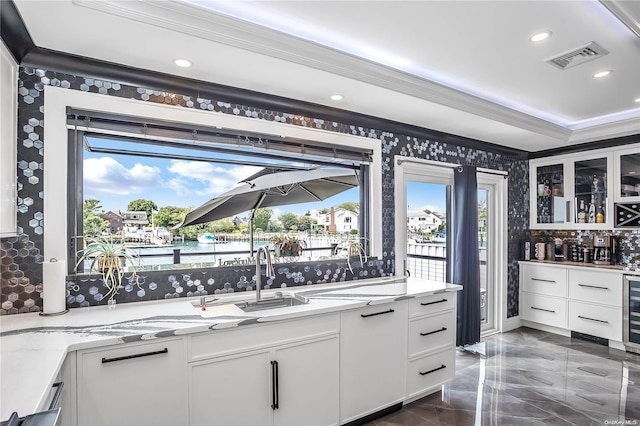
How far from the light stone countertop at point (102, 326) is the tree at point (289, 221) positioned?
521mm

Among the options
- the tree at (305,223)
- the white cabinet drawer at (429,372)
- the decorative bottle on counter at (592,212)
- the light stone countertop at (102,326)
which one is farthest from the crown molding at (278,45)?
the decorative bottle on counter at (592,212)

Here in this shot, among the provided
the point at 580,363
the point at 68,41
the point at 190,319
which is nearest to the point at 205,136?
the point at 68,41

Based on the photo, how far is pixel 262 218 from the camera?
2.86 meters

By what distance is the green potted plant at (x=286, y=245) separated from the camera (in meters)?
2.93

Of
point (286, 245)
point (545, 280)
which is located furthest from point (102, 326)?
point (545, 280)

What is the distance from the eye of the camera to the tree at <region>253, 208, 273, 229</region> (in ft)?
9.30

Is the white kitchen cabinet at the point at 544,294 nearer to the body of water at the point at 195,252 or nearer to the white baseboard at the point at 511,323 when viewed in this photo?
the white baseboard at the point at 511,323

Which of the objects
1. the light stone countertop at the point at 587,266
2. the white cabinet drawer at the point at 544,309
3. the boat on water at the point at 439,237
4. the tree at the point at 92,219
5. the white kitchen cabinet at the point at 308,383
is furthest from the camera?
the white cabinet drawer at the point at 544,309

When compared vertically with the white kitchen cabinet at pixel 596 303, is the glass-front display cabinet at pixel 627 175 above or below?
above

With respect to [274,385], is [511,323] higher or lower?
lower

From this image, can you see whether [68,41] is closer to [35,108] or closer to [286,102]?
[35,108]

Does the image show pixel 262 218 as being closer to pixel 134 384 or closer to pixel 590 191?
pixel 134 384

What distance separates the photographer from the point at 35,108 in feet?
6.70

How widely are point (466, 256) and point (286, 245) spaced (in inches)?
83.3
